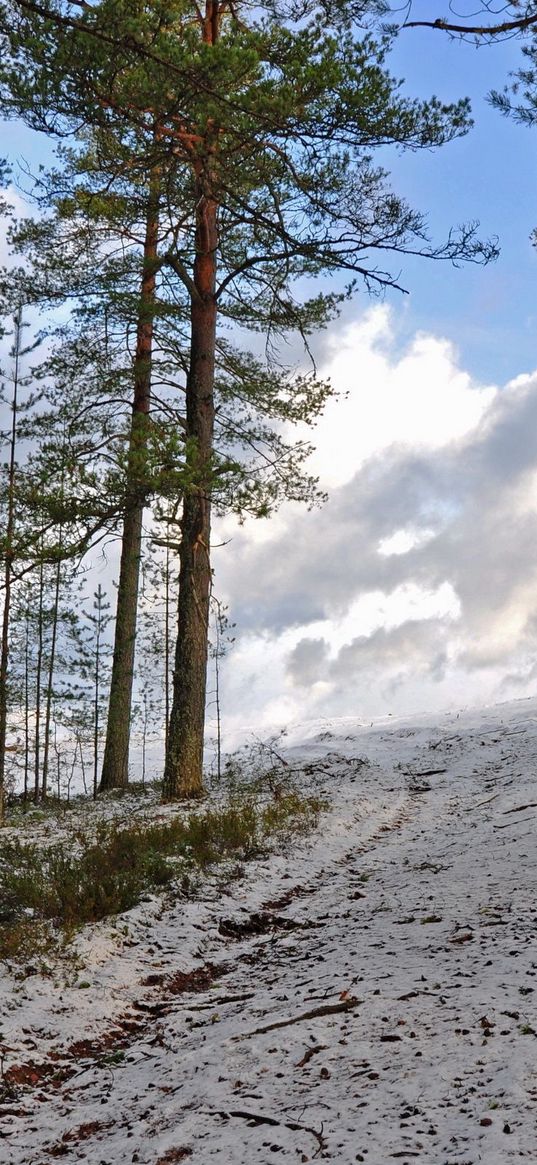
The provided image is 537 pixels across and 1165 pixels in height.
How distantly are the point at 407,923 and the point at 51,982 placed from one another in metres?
2.58

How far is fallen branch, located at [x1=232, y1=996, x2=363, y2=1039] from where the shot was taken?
423 cm

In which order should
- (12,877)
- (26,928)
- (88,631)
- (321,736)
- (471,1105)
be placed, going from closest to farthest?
(471,1105) → (26,928) → (12,877) → (321,736) → (88,631)

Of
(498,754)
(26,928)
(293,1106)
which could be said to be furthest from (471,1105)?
(498,754)

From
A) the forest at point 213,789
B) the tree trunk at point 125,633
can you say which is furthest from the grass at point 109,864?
the tree trunk at point 125,633

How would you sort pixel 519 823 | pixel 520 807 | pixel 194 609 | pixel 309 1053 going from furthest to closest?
pixel 194 609 → pixel 520 807 → pixel 519 823 → pixel 309 1053

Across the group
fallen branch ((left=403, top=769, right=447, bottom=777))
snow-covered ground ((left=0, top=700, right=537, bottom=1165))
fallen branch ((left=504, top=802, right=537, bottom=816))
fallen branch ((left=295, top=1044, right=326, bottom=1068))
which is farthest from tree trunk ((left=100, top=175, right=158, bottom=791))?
fallen branch ((left=295, top=1044, right=326, bottom=1068))

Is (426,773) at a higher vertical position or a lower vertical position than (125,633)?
lower

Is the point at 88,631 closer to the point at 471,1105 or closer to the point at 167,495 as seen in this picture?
the point at 167,495

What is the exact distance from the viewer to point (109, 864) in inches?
309

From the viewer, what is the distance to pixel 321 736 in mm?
19953

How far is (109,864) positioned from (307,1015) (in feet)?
13.2

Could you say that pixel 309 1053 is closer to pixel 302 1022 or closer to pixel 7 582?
pixel 302 1022

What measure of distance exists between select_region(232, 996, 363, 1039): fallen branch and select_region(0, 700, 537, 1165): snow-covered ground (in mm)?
12

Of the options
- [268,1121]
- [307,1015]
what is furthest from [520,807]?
[268,1121]
